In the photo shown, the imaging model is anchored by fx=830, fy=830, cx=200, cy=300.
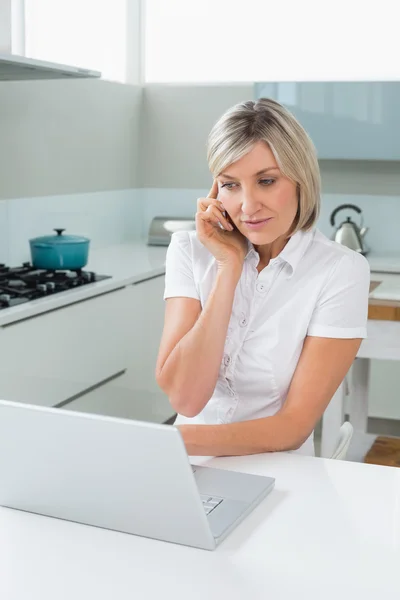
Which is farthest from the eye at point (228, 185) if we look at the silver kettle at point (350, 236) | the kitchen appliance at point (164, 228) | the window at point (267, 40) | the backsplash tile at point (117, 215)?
the window at point (267, 40)

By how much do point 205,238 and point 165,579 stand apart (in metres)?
1.03

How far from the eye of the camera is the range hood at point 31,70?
8.78 feet

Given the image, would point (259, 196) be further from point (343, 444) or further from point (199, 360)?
point (343, 444)

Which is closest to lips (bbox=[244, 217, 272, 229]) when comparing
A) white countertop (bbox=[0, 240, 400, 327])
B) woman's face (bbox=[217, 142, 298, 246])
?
woman's face (bbox=[217, 142, 298, 246])

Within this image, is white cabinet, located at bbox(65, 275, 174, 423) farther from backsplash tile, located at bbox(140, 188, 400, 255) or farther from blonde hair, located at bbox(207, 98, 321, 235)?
blonde hair, located at bbox(207, 98, 321, 235)

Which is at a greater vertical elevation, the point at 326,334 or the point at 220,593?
the point at 326,334

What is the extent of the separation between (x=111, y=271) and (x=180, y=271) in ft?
5.47

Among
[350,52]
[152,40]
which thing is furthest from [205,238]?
[152,40]

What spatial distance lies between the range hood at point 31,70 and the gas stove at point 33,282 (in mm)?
748

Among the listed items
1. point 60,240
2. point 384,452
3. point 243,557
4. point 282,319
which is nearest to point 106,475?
point 243,557

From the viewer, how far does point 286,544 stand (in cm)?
110

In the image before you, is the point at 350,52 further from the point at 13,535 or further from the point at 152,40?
the point at 13,535

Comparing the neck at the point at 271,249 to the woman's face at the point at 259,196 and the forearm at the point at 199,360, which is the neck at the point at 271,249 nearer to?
the woman's face at the point at 259,196

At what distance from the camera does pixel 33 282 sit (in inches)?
119
